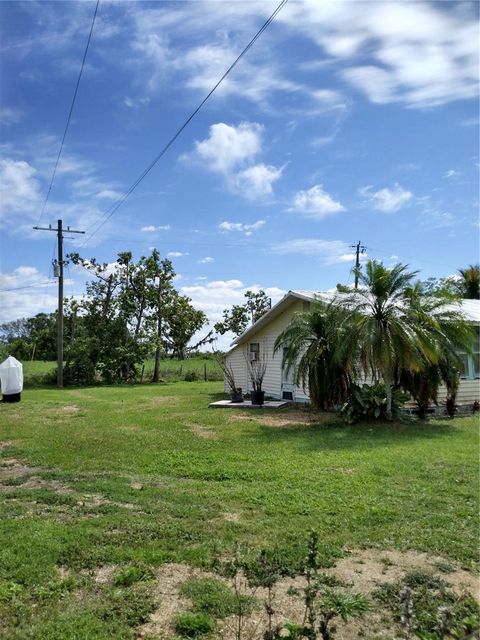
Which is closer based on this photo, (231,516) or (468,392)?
(231,516)

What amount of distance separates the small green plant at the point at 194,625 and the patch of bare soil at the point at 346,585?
1.8 inches

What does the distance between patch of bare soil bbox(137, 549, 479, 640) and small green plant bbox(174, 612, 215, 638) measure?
0.15 feet

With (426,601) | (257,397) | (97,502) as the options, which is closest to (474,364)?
(257,397)

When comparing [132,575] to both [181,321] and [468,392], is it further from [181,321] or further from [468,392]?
[181,321]

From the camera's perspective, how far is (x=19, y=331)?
5928 cm

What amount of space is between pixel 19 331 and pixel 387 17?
61.4 m

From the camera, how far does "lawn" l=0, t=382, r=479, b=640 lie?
322 cm

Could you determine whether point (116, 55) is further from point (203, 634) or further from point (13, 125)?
point (203, 634)

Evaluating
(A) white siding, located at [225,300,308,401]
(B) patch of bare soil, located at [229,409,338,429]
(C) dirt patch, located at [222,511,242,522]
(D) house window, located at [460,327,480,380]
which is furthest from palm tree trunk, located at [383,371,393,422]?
(C) dirt patch, located at [222,511,242,522]

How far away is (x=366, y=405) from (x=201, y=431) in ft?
13.1

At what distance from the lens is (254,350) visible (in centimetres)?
1998

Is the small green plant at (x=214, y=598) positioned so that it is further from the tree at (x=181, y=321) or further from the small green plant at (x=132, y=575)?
the tree at (x=181, y=321)

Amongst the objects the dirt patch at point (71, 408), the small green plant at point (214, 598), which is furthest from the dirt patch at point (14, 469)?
the dirt patch at point (71, 408)

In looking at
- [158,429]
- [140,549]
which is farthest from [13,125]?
[140,549]
